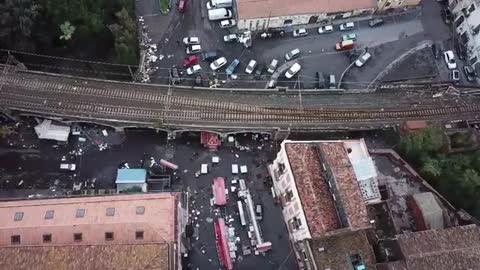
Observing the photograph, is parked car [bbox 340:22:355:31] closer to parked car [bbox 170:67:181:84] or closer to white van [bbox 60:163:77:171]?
parked car [bbox 170:67:181:84]

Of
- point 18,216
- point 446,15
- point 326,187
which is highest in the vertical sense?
point 446,15

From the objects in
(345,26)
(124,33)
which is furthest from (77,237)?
(345,26)

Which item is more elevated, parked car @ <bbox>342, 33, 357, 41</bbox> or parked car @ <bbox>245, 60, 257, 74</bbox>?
parked car @ <bbox>342, 33, 357, 41</bbox>

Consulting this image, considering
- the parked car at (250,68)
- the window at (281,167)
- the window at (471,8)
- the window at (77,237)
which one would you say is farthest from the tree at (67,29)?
the window at (471,8)

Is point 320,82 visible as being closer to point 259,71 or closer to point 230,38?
point 259,71

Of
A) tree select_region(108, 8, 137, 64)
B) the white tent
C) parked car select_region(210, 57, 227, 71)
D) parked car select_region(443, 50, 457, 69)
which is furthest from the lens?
parked car select_region(443, 50, 457, 69)

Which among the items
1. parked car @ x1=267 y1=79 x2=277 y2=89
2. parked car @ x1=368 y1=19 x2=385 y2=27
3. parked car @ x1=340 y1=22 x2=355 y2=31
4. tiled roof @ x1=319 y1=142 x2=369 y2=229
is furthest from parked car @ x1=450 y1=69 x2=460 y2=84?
tiled roof @ x1=319 y1=142 x2=369 y2=229

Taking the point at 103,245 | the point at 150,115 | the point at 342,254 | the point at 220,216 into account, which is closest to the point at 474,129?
the point at 342,254

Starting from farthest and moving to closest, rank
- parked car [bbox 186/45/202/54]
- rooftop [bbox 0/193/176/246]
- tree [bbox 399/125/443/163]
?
parked car [bbox 186/45/202/54]
tree [bbox 399/125/443/163]
rooftop [bbox 0/193/176/246]
